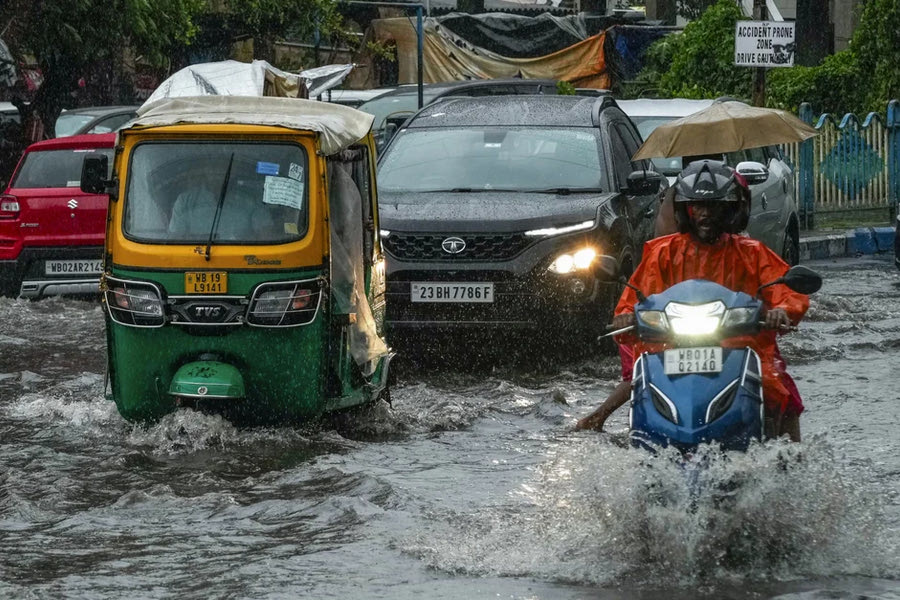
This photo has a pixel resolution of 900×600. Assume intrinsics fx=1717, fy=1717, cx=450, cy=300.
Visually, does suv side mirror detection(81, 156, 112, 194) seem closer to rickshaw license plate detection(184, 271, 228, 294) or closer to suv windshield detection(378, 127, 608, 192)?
rickshaw license plate detection(184, 271, 228, 294)

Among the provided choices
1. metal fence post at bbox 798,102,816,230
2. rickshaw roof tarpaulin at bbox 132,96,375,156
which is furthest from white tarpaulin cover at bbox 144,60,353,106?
rickshaw roof tarpaulin at bbox 132,96,375,156

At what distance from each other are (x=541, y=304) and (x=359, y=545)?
4.40 metres

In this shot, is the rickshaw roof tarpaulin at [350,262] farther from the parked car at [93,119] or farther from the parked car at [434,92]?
the parked car at [434,92]

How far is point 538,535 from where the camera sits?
6.28 m

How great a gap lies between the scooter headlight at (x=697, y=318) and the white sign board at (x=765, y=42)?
48.1 feet

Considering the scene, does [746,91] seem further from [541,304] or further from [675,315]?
[675,315]

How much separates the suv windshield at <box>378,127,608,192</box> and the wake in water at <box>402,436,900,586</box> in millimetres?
5519

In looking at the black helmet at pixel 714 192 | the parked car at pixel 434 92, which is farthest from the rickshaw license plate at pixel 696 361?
the parked car at pixel 434 92

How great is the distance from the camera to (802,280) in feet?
18.3

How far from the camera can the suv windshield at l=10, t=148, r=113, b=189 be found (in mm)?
15250

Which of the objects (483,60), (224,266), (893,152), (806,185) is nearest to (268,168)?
(224,266)

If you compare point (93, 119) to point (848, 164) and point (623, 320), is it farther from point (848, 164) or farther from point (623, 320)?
point (623, 320)

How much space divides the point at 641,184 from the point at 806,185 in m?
11.4

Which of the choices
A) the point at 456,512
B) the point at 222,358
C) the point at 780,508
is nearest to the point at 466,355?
the point at 222,358
